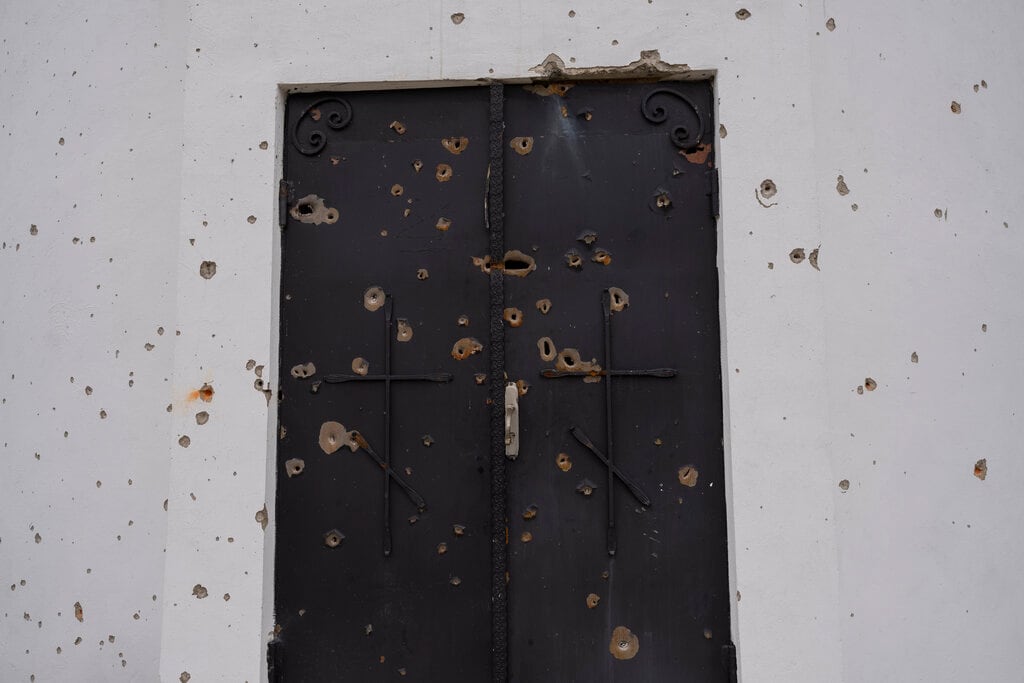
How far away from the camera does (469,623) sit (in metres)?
2.86

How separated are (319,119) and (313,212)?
34 centimetres

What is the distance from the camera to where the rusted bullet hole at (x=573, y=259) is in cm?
294

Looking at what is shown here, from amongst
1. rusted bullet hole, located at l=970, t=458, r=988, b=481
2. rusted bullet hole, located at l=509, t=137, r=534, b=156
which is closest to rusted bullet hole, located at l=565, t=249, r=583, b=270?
rusted bullet hole, located at l=509, t=137, r=534, b=156

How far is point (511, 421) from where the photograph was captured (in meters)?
2.85

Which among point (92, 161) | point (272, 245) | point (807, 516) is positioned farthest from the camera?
point (92, 161)

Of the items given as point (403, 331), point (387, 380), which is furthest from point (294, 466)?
point (403, 331)

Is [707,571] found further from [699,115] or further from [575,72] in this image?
[575,72]

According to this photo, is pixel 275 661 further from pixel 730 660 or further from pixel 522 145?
pixel 522 145

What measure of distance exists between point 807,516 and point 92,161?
284cm

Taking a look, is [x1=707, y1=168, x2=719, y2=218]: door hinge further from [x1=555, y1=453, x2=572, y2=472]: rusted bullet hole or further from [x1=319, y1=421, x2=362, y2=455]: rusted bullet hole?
[x1=319, y1=421, x2=362, y2=455]: rusted bullet hole

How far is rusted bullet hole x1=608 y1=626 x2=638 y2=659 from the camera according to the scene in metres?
2.81

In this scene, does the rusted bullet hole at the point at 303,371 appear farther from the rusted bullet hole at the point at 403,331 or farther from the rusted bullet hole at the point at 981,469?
the rusted bullet hole at the point at 981,469

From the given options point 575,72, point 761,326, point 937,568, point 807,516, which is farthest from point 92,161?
point 937,568

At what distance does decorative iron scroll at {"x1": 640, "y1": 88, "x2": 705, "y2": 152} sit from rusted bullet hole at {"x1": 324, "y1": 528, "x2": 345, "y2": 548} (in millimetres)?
1773
